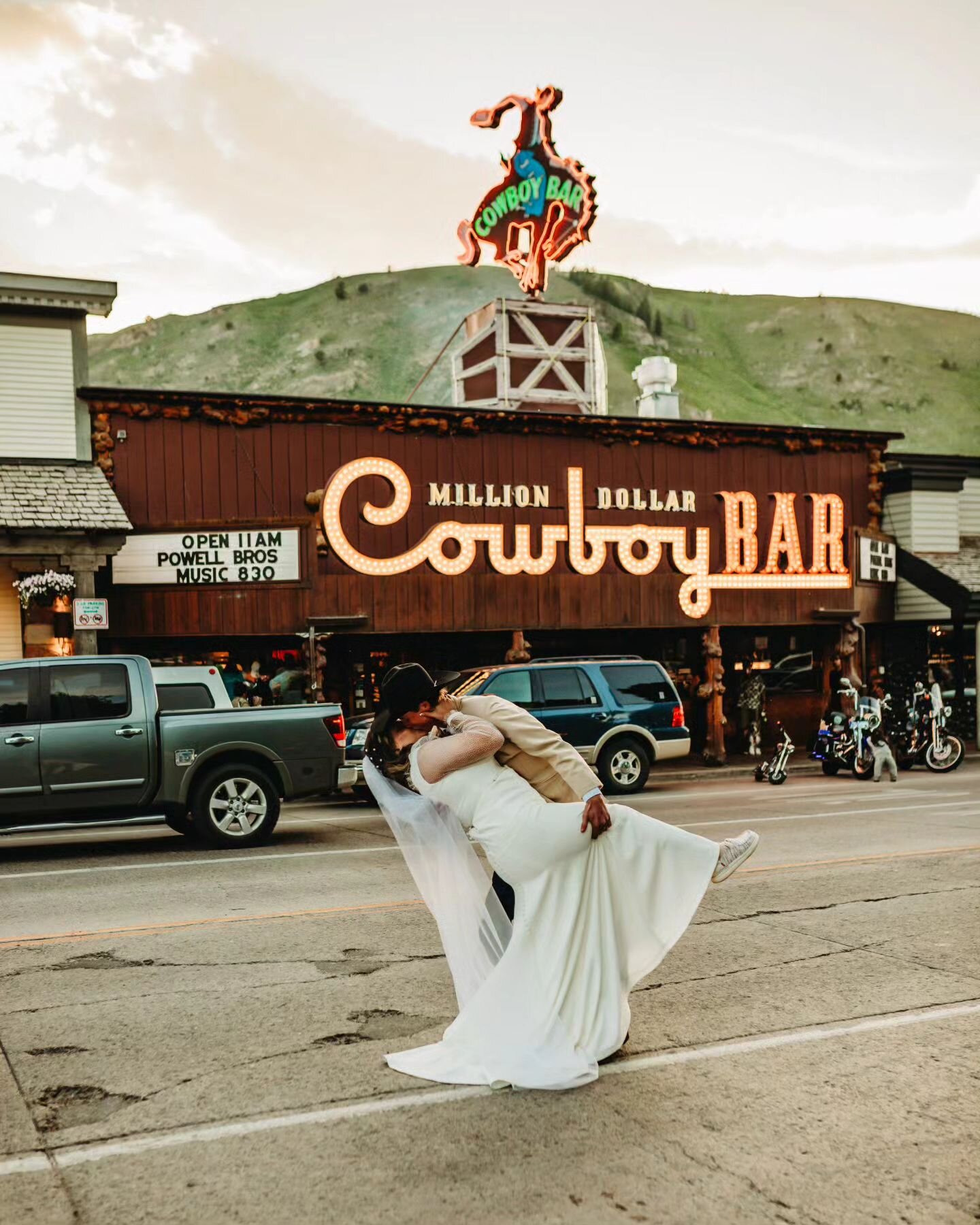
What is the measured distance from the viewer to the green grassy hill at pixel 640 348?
13088cm

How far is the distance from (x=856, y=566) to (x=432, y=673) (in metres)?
9.36

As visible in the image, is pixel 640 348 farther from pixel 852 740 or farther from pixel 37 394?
pixel 37 394

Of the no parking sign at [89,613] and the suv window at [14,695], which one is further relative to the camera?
the no parking sign at [89,613]

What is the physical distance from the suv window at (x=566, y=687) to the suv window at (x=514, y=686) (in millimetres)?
264

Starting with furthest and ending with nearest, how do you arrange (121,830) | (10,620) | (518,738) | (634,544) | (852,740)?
(634,544) → (10,620) → (852,740) → (121,830) → (518,738)

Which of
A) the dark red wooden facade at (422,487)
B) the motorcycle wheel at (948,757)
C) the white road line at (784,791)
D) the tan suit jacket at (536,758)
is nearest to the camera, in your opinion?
the tan suit jacket at (536,758)

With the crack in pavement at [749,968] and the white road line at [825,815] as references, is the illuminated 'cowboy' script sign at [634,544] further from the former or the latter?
the crack in pavement at [749,968]

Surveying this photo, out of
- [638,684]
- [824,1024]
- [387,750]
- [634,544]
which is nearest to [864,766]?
[638,684]

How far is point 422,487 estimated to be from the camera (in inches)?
869

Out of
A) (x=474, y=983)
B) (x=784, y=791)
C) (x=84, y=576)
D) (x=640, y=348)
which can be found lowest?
(x=784, y=791)

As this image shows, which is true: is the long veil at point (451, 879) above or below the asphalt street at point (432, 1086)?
above

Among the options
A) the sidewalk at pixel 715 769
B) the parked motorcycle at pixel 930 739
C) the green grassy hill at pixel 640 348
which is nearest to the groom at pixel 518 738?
the sidewalk at pixel 715 769

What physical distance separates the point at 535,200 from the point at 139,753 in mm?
21429

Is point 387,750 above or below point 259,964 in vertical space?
above
